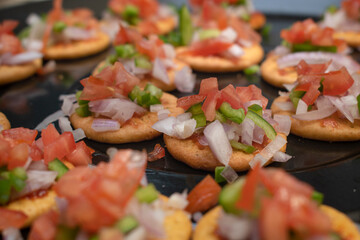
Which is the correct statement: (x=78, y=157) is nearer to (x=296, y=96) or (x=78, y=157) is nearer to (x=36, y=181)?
(x=36, y=181)

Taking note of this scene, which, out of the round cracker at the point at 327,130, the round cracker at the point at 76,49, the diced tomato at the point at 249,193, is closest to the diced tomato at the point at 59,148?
the diced tomato at the point at 249,193

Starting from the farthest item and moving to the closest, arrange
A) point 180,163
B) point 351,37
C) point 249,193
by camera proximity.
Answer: point 351,37, point 180,163, point 249,193

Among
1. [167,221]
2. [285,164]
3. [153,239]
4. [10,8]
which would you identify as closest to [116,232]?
[153,239]

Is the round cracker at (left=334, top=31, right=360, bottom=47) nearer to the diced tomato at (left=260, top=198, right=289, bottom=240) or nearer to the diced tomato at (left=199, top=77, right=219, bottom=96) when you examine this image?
the diced tomato at (left=199, top=77, right=219, bottom=96)

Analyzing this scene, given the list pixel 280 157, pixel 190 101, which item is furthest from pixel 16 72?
pixel 280 157

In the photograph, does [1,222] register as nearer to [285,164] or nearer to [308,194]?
[308,194]

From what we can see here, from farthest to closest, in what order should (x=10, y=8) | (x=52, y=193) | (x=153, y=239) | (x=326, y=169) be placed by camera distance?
(x=10, y=8) < (x=326, y=169) < (x=52, y=193) < (x=153, y=239)

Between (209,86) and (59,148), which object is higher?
(209,86)
